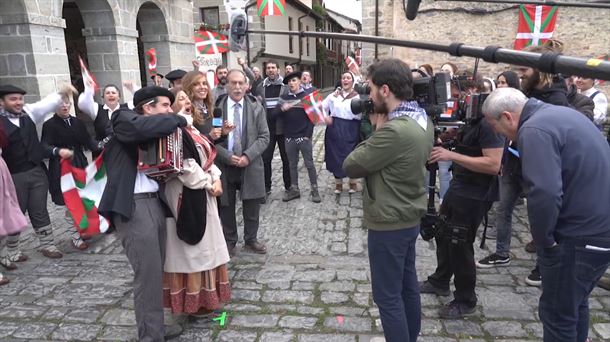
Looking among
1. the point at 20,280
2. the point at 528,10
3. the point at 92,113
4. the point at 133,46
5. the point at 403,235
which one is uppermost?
the point at 528,10

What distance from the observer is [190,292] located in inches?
133

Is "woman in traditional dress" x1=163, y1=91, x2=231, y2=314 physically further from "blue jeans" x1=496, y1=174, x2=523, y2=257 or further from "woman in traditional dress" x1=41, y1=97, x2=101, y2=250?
"blue jeans" x1=496, y1=174, x2=523, y2=257

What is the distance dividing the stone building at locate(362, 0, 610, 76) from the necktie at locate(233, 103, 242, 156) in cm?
1313

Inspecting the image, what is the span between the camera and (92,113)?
484cm

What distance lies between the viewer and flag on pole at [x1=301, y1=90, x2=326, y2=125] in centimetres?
650

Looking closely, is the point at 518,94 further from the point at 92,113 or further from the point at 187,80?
the point at 92,113

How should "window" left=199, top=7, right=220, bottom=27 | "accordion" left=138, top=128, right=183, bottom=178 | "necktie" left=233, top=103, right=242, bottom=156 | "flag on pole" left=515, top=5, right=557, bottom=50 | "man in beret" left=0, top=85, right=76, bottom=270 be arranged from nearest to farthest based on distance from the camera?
"accordion" left=138, top=128, right=183, bottom=178
"man in beret" left=0, top=85, right=76, bottom=270
"necktie" left=233, top=103, right=242, bottom=156
"flag on pole" left=515, top=5, right=557, bottom=50
"window" left=199, top=7, right=220, bottom=27

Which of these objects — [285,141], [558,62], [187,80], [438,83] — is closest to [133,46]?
[285,141]

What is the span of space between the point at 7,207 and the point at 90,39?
5.63 metres

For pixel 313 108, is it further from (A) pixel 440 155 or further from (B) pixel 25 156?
(B) pixel 25 156

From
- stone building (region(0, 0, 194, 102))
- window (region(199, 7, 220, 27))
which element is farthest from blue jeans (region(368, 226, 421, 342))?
window (region(199, 7, 220, 27))

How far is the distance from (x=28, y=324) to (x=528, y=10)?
14.6 metres

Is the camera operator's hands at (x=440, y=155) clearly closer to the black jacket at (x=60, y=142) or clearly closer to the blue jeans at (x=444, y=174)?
the blue jeans at (x=444, y=174)

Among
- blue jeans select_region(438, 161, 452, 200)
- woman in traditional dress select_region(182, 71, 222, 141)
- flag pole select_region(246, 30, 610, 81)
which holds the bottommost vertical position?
blue jeans select_region(438, 161, 452, 200)
